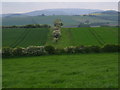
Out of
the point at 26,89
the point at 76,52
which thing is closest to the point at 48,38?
the point at 76,52

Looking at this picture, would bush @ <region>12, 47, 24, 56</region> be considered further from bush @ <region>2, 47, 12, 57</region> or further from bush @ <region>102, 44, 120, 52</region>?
bush @ <region>102, 44, 120, 52</region>

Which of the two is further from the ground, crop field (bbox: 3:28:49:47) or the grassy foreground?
the grassy foreground

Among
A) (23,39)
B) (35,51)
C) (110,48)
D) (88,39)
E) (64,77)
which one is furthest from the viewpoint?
(23,39)

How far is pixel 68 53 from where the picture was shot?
39.2 m

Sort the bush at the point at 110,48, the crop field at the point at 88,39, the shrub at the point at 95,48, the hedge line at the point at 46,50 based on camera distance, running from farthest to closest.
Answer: the crop field at the point at 88,39, the bush at the point at 110,48, the shrub at the point at 95,48, the hedge line at the point at 46,50

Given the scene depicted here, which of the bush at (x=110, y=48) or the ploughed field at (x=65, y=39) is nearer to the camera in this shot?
the bush at (x=110, y=48)

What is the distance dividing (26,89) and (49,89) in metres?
1.09

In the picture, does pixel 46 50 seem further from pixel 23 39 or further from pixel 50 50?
pixel 23 39

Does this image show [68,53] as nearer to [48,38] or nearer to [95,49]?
[95,49]

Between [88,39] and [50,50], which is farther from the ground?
[50,50]

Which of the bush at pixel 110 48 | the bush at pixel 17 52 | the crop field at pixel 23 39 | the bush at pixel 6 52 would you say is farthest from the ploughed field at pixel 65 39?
the bush at pixel 6 52

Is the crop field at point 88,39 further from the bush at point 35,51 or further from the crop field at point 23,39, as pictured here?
the bush at point 35,51

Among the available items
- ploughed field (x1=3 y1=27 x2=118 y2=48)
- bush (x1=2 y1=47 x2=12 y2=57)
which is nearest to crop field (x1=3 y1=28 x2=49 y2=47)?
ploughed field (x1=3 y1=27 x2=118 y2=48)

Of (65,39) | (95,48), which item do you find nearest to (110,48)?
(95,48)
